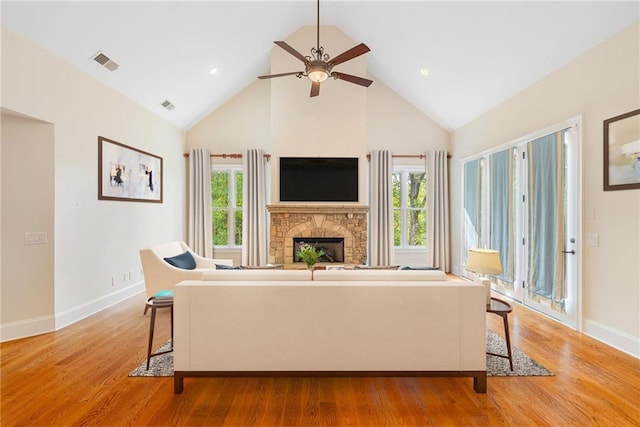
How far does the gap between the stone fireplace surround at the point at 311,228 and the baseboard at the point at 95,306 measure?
90.3 inches

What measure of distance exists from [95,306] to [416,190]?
19.3 ft

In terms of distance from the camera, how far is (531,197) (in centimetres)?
413

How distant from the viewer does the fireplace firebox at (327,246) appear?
6074 mm

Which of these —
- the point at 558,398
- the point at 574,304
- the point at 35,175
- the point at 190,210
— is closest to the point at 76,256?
the point at 35,175

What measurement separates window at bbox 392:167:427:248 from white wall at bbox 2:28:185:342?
4777 mm

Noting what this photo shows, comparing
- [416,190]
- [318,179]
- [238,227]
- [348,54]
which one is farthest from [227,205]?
[348,54]

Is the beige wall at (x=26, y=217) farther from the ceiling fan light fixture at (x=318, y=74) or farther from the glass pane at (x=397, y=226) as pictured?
the glass pane at (x=397, y=226)

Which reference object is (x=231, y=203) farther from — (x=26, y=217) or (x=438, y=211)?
(x=438, y=211)

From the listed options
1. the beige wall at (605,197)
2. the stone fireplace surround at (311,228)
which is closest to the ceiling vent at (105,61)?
the stone fireplace surround at (311,228)

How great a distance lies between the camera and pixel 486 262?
2.65m

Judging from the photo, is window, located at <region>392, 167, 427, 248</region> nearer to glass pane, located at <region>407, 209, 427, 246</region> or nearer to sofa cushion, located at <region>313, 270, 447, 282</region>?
glass pane, located at <region>407, 209, 427, 246</region>

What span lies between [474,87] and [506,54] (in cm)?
91

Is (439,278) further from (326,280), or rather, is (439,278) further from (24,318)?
(24,318)

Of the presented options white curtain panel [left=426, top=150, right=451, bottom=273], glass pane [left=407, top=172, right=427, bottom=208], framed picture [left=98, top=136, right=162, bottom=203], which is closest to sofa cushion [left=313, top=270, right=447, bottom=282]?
framed picture [left=98, top=136, right=162, bottom=203]
